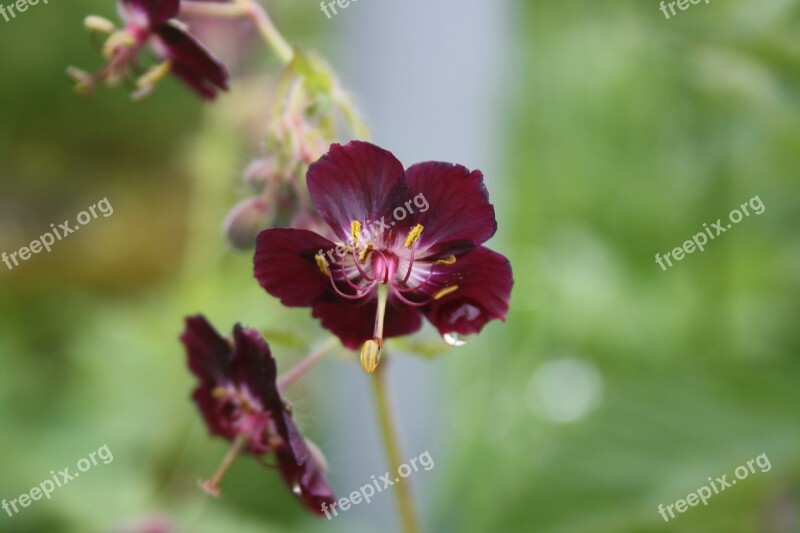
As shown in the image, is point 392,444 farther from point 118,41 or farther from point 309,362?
point 118,41

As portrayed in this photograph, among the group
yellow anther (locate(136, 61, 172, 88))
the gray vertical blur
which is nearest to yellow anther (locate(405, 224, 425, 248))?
yellow anther (locate(136, 61, 172, 88))

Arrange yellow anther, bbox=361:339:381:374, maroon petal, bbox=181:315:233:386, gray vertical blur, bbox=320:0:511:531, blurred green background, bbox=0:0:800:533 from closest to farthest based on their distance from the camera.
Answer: yellow anther, bbox=361:339:381:374 < maroon petal, bbox=181:315:233:386 < blurred green background, bbox=0:0:800:533 < gray vertical blur, bbox=320:0:511:531

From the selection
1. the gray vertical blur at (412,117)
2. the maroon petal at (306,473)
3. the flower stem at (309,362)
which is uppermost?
the gray vertical blur at (412,117)

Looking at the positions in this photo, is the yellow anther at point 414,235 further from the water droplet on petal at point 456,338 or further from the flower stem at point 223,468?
the flower stem at point 223,468

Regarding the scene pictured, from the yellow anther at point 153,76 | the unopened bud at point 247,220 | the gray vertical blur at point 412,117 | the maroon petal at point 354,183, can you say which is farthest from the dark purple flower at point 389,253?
the gray vertical blur at point 412,117

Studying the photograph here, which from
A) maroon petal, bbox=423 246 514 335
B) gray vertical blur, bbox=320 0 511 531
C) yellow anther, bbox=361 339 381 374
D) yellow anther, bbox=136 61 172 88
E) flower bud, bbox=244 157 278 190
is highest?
gray vertical blur, bbox=320 0 511 531

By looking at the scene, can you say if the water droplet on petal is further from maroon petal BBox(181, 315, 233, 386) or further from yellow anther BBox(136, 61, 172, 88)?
yellow anther BBox(136, 61, 172, 88)

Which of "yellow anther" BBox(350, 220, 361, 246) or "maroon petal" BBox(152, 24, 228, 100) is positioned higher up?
"maroon petal" BBox(152, 24, 228, 100)

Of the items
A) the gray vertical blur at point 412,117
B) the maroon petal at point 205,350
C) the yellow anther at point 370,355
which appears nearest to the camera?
the yellow anther at point 370,355
